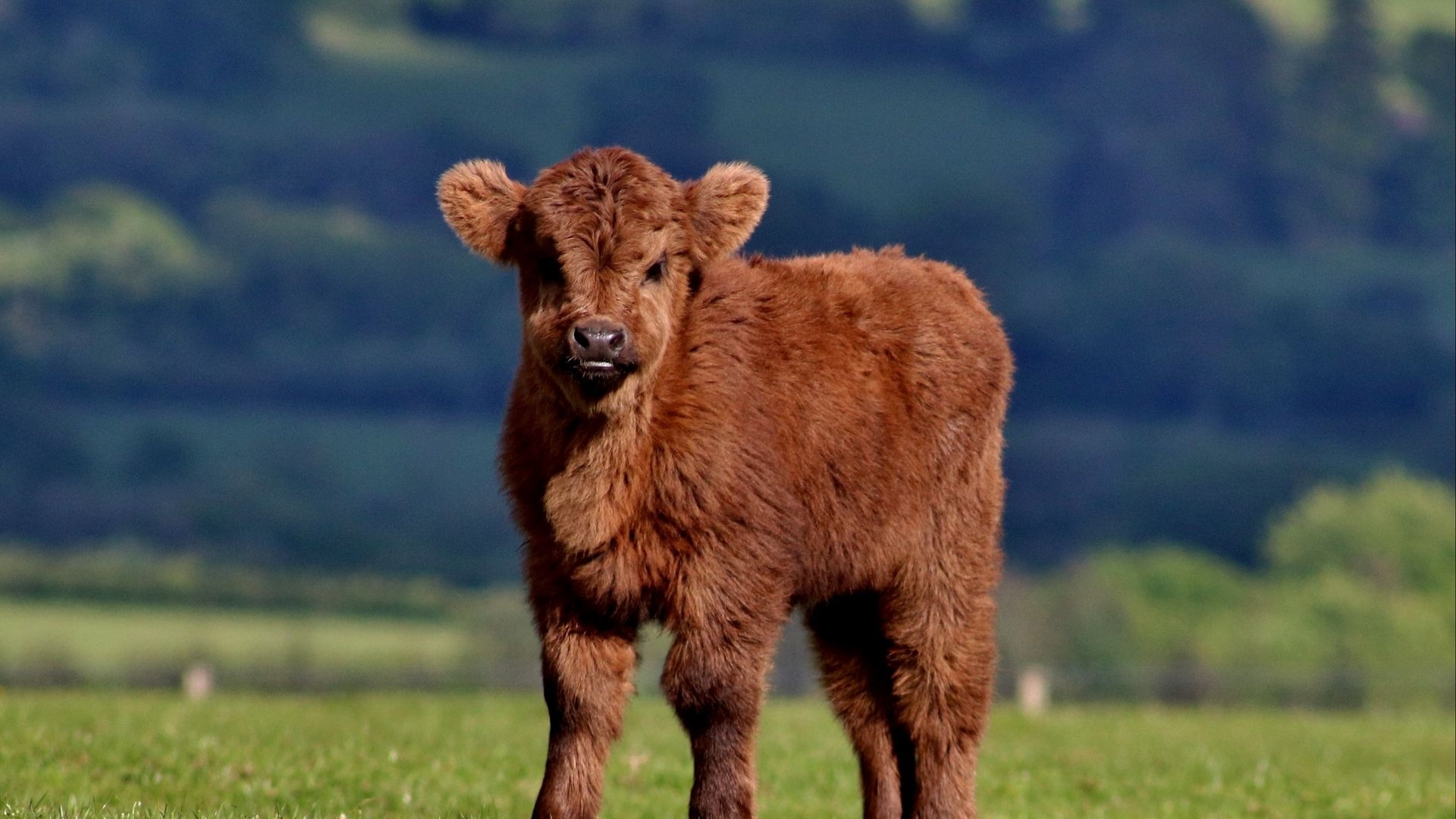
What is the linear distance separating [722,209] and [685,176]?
130169 millimetres

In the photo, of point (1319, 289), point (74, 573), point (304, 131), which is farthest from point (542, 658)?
point (304, 131)

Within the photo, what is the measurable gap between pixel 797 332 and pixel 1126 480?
12368cm

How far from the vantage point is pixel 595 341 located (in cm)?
772

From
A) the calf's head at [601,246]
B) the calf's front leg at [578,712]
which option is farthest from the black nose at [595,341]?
the calf's front leg at [578,712]

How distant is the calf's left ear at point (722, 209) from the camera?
8.62 metres

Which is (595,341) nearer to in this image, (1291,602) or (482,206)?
(482,206)

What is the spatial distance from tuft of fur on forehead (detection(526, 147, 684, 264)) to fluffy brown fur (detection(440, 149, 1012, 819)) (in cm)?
1

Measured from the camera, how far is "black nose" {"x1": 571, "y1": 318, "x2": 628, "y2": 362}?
304 inches

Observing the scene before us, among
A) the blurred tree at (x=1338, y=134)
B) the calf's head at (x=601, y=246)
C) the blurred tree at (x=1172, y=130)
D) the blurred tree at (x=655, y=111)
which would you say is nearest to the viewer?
the calf's head at (x=601, y=246)

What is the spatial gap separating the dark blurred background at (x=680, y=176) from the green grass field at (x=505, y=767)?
83.7m

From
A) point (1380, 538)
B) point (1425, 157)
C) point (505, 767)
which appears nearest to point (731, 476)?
point (505, 767)

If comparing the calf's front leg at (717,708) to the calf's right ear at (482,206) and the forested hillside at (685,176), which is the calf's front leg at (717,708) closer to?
the calf's right ear at (482,206)

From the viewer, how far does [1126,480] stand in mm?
129375

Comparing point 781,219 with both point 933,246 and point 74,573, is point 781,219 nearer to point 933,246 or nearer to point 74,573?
point 933,246
